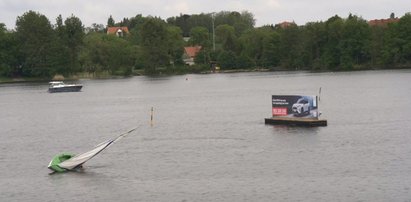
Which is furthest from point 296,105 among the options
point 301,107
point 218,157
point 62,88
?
point 62,88

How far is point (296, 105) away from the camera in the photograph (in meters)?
59.3

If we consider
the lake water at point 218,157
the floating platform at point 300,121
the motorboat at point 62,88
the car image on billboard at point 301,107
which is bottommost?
the motorboat at point 62,88

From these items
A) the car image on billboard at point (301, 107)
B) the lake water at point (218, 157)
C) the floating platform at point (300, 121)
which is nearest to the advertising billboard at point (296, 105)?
the car image on billboard at point (301, 107)

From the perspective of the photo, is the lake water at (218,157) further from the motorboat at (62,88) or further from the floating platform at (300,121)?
the motorboat at (62,88)

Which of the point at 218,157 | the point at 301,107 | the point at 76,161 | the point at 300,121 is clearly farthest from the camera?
the point at 301,107

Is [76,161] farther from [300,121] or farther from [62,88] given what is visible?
[62,88]

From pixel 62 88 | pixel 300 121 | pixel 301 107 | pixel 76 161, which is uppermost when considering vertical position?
pixel 301 107

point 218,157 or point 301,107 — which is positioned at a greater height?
point 301,107

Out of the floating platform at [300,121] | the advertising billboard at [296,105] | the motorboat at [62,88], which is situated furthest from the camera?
the motorboat at [62,88]

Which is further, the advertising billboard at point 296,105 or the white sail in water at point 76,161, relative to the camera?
the advertising billboard at point 296,105

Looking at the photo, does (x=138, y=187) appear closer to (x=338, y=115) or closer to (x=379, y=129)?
(x=379, y=129)

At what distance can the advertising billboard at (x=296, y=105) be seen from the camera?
57.8 metres

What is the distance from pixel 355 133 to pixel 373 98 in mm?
41283

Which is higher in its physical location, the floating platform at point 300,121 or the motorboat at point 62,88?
the floating platform at point 300,121
